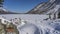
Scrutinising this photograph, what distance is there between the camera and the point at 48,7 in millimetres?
3453

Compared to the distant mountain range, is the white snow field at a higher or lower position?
lower

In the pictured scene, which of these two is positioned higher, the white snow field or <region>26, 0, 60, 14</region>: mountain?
<region>26, 0, 60, 14</region>: mountain

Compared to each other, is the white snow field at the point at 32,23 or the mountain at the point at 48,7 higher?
the mountain at the point at 48,7

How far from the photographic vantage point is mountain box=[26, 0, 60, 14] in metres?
3.42

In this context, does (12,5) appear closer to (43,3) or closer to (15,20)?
(15,20)

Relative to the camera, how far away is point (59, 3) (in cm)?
340

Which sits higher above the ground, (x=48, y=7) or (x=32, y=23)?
(x=48, y=7)

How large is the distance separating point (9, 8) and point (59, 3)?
85 cm

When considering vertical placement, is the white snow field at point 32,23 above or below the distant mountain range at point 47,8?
below

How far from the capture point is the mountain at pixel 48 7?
11.2 feet

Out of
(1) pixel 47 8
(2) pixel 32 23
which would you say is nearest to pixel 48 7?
(1) pixel 47 8

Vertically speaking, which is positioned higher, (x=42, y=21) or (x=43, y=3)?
(x=43, y=3)

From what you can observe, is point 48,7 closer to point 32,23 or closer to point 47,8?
point 47,8

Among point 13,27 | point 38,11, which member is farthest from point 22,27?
point 38,11
